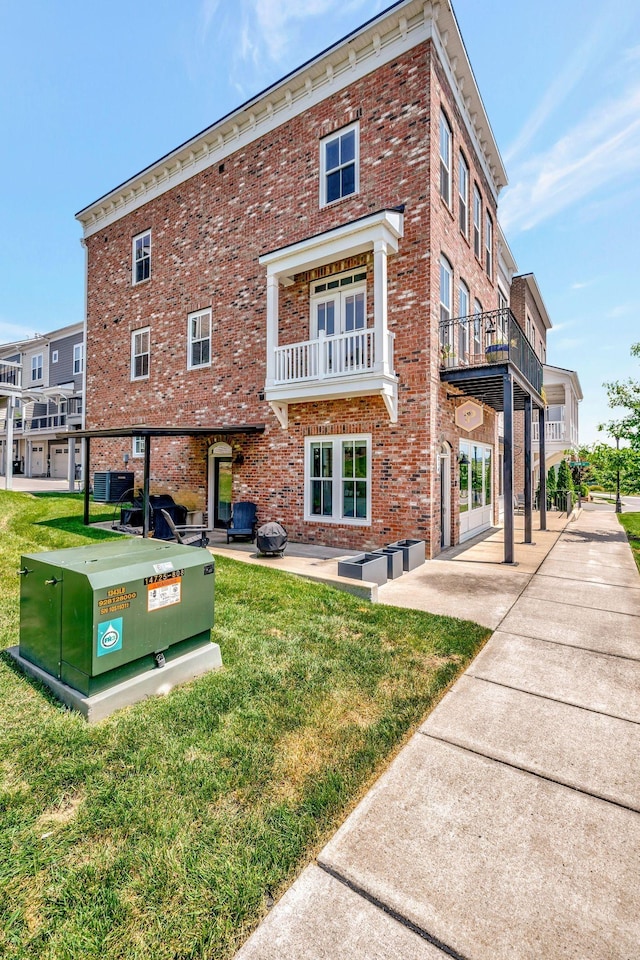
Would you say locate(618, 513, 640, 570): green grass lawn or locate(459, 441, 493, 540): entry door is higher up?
locate(459, 441, 493, 540): entry door

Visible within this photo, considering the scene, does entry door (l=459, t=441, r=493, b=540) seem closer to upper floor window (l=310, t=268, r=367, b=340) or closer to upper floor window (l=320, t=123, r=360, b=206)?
upper floor window (l=310, t=268, r=367, b=340)

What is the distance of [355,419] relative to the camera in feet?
32.9

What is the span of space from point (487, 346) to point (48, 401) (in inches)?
1033

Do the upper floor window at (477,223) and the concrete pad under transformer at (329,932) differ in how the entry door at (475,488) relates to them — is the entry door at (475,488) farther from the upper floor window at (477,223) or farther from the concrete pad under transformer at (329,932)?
the concrete pad under transformer at (329,932)

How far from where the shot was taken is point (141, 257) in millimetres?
15414

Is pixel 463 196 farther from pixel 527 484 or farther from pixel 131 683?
pixel 131 683

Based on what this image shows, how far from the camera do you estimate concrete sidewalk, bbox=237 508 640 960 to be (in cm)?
184

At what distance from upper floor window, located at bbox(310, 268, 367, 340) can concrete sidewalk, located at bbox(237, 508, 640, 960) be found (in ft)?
27.2

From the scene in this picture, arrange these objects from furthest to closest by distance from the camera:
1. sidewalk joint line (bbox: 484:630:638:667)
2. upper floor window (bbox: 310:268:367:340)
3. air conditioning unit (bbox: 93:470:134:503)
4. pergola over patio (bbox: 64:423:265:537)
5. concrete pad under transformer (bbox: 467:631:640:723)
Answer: air conditioning unit (bbox: 93:470:134:503) → upper floor window (bbox: 310:268:367:340) → pergola over patio (bbox: 64:423:265:537) → sidewalk joint line (bbox: 484:630:638:667) → concrete pad under transformer (bbox: 467:631:640:723)

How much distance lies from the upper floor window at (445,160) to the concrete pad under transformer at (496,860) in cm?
1152

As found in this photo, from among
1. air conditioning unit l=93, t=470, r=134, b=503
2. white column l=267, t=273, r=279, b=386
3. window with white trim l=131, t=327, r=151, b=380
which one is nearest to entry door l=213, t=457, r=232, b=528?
air conditioning unit l=93, t=470, r=134, b=503

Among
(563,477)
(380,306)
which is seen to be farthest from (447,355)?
(563,477)

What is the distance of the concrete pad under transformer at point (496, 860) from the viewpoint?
1.87 m

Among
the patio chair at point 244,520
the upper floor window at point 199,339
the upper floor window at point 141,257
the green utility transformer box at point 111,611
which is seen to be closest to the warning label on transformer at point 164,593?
the green utility transformer box at point 111,611
